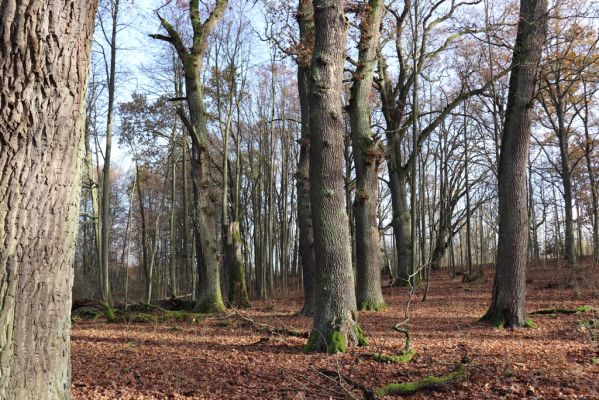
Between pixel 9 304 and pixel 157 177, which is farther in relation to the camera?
pixel 157 177

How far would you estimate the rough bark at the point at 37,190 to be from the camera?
8.44ft

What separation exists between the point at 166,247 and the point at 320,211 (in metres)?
31.0

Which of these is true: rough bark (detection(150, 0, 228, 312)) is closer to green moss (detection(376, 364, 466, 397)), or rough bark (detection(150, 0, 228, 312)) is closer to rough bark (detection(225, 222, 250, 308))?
rough bark (detection(225, 222, 250, 308))

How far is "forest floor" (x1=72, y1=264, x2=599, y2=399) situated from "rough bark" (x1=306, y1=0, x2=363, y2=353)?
37 cm

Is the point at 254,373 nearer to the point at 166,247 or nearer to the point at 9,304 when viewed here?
the point at 9,304

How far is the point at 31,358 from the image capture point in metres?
2.62

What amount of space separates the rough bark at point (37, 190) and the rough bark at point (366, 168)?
30.2 ft

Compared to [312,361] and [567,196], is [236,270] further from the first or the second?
[567,196]

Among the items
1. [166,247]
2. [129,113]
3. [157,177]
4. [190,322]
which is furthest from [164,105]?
[166,247]

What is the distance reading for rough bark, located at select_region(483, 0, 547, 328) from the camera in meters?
8.29

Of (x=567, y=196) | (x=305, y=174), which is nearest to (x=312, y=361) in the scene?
(x=305, y=174)

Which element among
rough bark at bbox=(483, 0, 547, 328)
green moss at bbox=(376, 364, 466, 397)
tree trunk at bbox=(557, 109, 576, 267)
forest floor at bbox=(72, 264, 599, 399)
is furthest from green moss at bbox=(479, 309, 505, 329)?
tree trunk at bbox=(557, 109, 576, 267)

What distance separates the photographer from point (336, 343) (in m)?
6.23

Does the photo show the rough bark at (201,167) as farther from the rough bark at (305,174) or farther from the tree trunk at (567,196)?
the tree trunk at (567,196)
